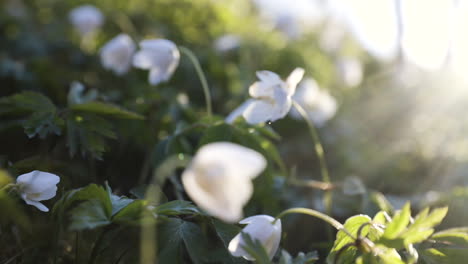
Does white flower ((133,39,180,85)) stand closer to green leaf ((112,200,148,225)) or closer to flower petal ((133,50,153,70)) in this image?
flower petal ((133,50,153,70))

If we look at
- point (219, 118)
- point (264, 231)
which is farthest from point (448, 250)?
point (219, 118)

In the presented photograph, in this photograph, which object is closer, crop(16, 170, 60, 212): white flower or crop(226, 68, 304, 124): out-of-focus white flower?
crop(16, 170, 60, 212): white flower

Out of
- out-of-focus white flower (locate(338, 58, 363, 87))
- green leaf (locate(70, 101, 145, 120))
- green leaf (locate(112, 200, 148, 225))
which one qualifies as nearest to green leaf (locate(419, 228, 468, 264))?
green leaf (locate(112, 200, 148, 225))

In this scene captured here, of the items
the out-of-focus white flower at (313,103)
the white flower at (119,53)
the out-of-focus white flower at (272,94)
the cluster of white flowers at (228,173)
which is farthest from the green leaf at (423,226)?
the white flower at (119,53)

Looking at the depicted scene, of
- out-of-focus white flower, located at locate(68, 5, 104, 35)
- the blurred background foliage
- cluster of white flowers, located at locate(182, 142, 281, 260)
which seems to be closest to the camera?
cluster of white flowers, located at locate(182, 142, 281, 260)

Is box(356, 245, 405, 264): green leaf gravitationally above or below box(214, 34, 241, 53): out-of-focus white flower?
above

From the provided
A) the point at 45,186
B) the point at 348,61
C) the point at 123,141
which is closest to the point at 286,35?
the point at 348,61

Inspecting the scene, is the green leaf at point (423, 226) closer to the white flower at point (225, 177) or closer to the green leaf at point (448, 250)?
the green leaf at point (448, 250)
